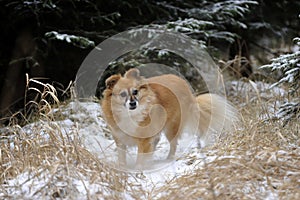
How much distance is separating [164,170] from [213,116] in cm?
113

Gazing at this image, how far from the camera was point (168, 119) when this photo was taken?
486 centimetres

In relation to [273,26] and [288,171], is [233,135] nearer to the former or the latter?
[288,171]

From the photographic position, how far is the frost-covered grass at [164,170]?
10.8ft

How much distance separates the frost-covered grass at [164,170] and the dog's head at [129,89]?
50 cm

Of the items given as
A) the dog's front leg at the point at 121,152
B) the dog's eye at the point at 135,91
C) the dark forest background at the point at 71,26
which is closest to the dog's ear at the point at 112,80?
the dog's eye at the point at 135,91

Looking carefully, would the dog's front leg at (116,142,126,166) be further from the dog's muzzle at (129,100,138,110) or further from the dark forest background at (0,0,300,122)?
the dark forest background at (0,0,300,122)

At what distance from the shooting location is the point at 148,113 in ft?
15.5

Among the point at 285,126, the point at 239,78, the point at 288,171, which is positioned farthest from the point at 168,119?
the point at 239,78

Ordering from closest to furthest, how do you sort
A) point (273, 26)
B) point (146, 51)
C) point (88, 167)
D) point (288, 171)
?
1. point (288, 171)
2. point (88, 167)
3. point (146, 51)
4. point (273, 26)

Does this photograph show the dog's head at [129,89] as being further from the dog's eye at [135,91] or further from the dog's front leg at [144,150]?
the dog's front leg at [144,150]

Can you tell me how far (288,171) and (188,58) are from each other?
3.78m

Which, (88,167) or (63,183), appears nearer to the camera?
(63,183)

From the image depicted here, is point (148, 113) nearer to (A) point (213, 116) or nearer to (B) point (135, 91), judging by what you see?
(B) point (135, 91)

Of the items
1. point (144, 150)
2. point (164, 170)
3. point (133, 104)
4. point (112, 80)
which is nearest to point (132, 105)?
point (133, 104)
